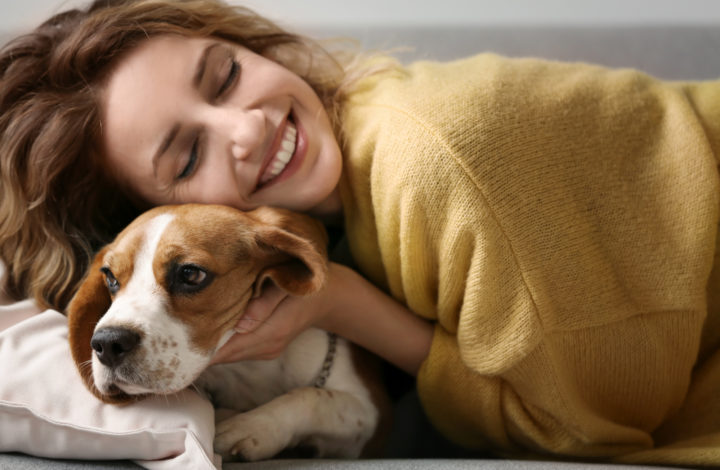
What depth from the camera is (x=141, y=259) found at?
1121 millimetres

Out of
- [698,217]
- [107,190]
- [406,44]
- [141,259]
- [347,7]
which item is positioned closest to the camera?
[141,259]

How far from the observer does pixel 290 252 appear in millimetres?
1140

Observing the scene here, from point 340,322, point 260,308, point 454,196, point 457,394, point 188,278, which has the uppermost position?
point 454,196

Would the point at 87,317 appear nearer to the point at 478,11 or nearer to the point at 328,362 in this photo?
the point at 328,362

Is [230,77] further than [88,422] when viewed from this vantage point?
Yes

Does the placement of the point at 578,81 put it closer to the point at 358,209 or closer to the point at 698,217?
the point at 698,217

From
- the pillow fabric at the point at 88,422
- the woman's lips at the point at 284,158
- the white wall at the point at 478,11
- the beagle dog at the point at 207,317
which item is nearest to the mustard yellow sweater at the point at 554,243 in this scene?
the woman's lips at the point at 284,158

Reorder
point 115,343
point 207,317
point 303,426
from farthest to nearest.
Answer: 1. point 303,426
2. point 207,317
3. point 115,343

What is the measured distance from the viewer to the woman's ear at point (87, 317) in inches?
44.1

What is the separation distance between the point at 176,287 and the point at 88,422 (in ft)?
0.85

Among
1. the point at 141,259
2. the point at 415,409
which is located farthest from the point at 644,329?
the point at 141,259

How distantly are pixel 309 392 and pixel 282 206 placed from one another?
15.5 inches

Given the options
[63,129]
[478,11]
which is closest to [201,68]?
[63,129]

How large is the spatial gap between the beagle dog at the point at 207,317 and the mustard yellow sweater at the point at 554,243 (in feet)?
0.77
